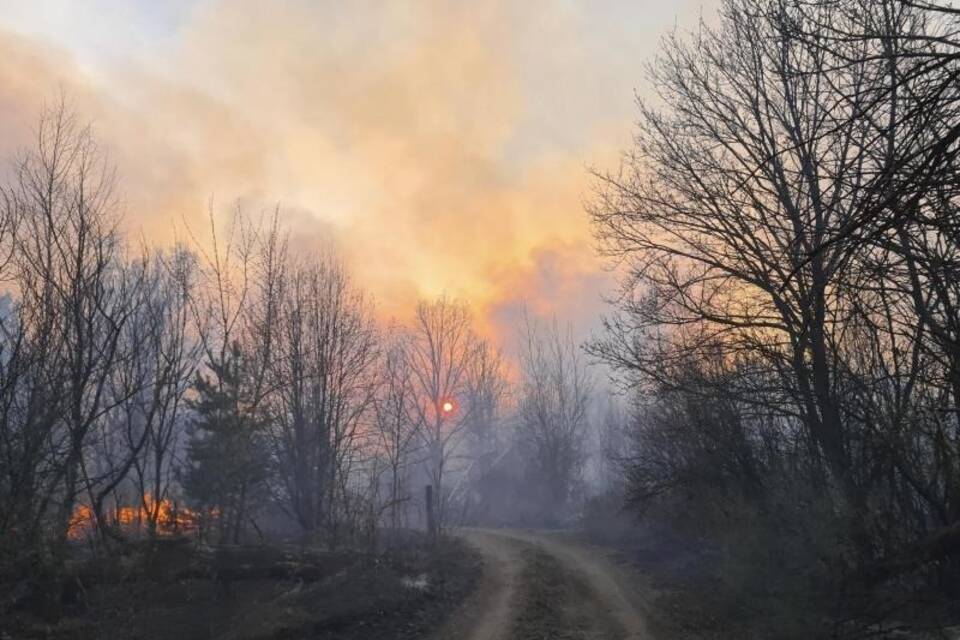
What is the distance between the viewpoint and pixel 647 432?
60.7 feet

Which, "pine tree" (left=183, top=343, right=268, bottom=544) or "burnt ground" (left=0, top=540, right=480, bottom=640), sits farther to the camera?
"pine tree" (left=183, top=343, right=268, bottom=544)

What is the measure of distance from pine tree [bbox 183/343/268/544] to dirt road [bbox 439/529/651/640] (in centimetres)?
777

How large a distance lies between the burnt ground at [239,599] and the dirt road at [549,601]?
33.1 inches

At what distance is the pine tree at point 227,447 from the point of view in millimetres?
18328

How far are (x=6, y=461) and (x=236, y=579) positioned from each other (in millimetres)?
4512

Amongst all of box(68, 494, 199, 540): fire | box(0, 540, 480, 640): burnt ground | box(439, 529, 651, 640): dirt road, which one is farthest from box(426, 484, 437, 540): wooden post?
box(68, 494, 199, 540): fire

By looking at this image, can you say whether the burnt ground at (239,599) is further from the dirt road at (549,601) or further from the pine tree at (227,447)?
the pine tree at (227,447)

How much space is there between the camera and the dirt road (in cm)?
1138

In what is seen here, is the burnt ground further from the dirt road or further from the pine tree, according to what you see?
the pine tree

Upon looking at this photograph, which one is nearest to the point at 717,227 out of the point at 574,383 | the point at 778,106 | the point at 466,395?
the point at 778,106

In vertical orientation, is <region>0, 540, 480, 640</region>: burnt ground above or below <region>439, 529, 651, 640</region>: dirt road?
above

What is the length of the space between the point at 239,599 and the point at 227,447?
785 cm

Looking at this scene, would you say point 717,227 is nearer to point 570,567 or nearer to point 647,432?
point 647,432

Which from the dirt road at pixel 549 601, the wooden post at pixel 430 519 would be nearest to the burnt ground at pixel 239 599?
the dirt road at pixel 549 601
